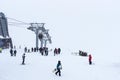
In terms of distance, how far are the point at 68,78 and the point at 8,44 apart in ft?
192

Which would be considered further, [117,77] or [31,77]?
[117,77]

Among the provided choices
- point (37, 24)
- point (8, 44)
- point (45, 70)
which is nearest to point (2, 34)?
point (8, 44)

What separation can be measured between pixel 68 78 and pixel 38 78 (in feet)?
8.00

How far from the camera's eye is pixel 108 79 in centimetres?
2444

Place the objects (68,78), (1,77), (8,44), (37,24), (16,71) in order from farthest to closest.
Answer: (8,44), (37,24), (16,71), (68,78), (1,77)

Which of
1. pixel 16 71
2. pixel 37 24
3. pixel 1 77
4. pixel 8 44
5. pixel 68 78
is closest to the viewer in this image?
Result: pixel 1 77

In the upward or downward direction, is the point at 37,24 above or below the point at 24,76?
above

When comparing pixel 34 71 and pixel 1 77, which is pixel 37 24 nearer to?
pixel 34 71

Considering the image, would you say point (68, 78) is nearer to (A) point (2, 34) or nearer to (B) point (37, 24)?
(B) point (37, 24)

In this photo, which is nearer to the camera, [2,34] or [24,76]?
[24,76]

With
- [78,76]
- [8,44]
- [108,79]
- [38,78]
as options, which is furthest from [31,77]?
[8,44]

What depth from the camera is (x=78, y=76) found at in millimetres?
25016

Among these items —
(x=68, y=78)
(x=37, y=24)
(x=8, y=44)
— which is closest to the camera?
(x=68, y=78)

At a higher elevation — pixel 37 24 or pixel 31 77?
pixel 37 24
